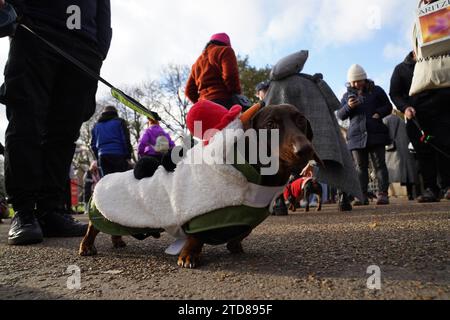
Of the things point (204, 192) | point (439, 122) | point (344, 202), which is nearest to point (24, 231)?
point (204, 192)

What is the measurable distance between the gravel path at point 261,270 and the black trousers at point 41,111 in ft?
1.81

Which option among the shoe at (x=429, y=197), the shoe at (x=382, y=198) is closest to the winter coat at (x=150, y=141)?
the shoe at (x=382, y=198)

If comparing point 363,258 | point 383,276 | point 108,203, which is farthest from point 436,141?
point 108,203

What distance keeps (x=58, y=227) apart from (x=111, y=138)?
324 centimetres

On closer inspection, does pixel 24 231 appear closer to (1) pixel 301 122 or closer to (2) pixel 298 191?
(1) pixel 301 122

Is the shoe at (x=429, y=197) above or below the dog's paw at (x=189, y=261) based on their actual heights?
above

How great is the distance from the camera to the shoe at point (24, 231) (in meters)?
2.69

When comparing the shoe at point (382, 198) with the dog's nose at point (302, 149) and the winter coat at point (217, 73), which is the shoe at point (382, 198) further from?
the dog's nose at point (302, 149)

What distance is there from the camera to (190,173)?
186 cm

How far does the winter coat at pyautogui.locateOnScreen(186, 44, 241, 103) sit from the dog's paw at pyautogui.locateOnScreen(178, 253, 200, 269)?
2441mm

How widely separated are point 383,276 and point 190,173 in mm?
988
